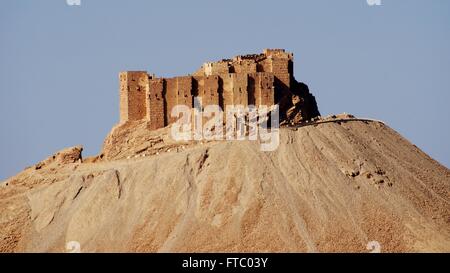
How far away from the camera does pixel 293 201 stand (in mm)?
124062

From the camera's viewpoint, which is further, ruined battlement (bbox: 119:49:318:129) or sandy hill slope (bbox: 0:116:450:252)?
ruined battlement (bbox: 119:49:318:129)

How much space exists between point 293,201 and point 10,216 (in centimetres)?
1954

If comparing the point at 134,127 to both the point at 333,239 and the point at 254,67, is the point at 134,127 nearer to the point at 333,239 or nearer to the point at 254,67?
the point at 254,67

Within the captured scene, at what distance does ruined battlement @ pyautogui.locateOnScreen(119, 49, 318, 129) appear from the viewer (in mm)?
129875

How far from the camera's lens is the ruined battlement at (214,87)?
130m

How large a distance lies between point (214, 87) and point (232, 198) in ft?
31.8

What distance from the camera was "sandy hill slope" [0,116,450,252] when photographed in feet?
399

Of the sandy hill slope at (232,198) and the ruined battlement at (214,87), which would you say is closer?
the sandy hill slope at (232,198)

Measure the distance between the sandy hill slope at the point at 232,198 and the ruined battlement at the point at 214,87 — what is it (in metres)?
1.77

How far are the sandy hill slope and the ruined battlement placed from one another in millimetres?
1770

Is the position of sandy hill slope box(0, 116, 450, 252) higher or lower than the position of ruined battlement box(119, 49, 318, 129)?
lower

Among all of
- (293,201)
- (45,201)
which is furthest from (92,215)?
(293,201)

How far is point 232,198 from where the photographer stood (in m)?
124
